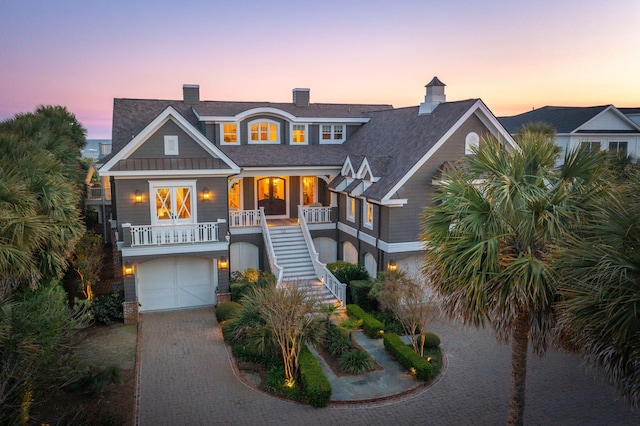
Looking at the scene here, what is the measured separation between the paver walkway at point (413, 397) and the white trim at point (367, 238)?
19.7 ft

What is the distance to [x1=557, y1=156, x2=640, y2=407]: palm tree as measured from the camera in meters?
7.10

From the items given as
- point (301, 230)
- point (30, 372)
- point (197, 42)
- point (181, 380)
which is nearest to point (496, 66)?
point (301, 230)

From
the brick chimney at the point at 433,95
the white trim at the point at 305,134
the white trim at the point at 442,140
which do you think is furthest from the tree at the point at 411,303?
the white trim at the point at 305,134

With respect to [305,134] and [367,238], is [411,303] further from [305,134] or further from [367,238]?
[305,134]

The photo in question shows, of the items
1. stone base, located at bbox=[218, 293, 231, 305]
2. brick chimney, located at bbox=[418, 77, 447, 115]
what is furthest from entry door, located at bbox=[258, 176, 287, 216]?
brick chimney, located at bbox=[418, 77, 447, 115]

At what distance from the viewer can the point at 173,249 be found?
69.2 feet

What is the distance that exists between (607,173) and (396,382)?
27.8 ft

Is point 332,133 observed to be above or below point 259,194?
above

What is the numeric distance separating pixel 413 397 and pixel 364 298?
6.81m

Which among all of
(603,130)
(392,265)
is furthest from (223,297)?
(603,130)

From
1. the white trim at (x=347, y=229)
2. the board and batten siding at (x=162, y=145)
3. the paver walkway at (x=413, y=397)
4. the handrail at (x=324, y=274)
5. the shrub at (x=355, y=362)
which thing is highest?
the board and batten siding at (x=162, y=145)

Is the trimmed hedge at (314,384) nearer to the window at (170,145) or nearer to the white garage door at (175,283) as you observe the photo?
the white garage door at (175,283)

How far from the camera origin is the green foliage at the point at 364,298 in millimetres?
20719

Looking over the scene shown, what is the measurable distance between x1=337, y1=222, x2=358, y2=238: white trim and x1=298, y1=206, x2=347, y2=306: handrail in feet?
5.95
